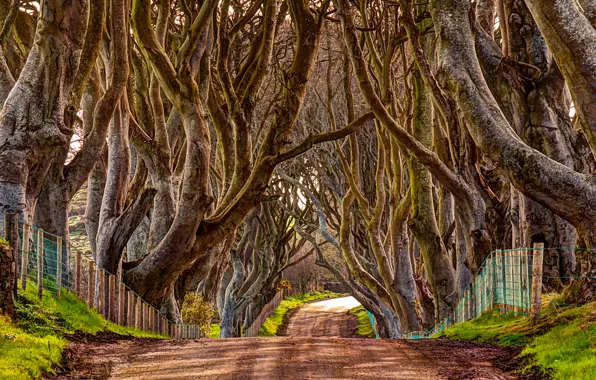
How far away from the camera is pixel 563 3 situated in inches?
356

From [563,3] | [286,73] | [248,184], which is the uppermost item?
[286,73]

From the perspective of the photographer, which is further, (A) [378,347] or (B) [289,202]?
(B) [289,202]

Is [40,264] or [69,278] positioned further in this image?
[69,278]

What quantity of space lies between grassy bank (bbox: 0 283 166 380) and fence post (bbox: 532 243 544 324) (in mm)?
6558

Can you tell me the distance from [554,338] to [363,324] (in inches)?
1334

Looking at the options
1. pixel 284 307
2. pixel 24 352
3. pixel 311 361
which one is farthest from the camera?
pixel 284 307

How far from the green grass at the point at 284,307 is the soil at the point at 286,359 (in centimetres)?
2540

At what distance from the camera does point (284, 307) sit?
53500 mm

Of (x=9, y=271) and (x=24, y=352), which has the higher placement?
(x=9, y=271)

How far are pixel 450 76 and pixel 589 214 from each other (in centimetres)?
284

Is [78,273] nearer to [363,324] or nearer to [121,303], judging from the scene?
[121,303]

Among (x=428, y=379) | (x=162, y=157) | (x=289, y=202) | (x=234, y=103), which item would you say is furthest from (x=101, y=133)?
(x=289, y=202)

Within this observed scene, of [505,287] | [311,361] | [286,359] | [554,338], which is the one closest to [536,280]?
[554,338]

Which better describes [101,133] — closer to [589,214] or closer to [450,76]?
[450,76]
